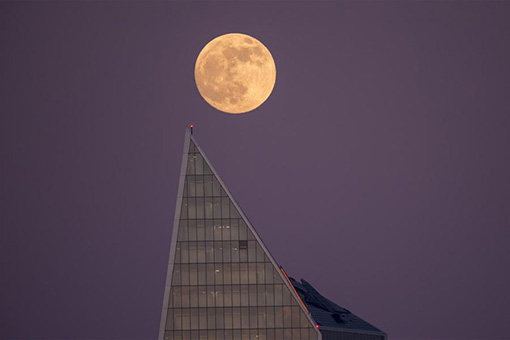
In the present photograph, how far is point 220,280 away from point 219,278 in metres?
0.29

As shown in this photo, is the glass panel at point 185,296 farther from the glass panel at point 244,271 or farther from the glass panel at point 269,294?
the glass panel at point 269,294

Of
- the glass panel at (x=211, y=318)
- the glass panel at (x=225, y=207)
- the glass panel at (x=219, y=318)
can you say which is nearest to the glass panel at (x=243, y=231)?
the glass panel at (x=225, y=207)

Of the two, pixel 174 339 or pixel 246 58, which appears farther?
pixel 246 58

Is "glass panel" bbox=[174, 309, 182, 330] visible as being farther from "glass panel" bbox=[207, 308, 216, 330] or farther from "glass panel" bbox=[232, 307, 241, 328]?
"glass panel" bbox=[232, 307, 241, 328]

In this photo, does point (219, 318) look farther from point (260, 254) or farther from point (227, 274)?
point (260, 254)

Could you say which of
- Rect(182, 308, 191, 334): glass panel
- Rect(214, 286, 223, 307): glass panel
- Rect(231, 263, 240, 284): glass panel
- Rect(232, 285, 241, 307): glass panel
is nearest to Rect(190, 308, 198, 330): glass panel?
Rect(182, 308, 191, 334): glass panel

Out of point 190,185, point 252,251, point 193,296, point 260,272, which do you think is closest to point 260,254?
point 252,251

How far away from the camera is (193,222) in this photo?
132m

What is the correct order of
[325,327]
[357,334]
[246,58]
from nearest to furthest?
1. [246,58]
2. [325,327]
3. [357,334]

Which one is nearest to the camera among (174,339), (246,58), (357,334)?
(174,339)

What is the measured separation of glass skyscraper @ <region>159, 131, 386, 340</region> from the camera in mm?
131375

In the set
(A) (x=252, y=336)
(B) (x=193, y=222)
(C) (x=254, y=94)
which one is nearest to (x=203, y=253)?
(B) (x=193, y=222)

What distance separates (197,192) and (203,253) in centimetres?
781

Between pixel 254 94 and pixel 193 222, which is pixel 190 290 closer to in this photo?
pixel 193 222
